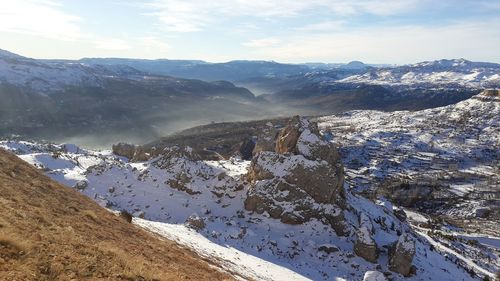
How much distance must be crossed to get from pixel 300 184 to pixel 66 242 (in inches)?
1324

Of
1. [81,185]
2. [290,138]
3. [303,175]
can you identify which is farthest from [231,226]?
[81,185]

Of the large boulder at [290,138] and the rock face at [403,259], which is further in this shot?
the large boulder at [290,138]

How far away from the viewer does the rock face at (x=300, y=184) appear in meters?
46.7

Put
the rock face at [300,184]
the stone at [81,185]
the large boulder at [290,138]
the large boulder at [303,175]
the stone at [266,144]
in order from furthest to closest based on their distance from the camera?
the stone at [266,144] < the large boulder at [290,138] < the stone at [81,185] < the large boulder at [303,175] < the rock face at [300,184]

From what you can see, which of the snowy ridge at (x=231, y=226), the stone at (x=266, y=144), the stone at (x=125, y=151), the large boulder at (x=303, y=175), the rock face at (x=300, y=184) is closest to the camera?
the snowy ridge at (x=231, y=226)

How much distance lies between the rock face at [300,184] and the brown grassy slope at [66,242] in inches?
713

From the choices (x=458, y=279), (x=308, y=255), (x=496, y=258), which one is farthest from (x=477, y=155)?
(x=308, y=255)

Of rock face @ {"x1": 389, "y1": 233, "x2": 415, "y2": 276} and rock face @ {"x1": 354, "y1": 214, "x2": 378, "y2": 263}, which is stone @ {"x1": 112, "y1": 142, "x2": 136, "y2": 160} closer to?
rock face @ {"x1": 354, "y1": 214, "x2": 378, "y2": 263}

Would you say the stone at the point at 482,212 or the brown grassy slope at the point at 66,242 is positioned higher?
the brown grassy slope at the point at 66,242

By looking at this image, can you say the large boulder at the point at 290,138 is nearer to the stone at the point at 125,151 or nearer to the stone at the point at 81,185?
the stone at the point at 81,185

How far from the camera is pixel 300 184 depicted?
160ft

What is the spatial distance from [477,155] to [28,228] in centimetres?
16766

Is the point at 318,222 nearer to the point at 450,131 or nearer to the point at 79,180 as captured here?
the point at 79,180

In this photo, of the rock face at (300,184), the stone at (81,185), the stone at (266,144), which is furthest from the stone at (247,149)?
the stone at (81,185)
